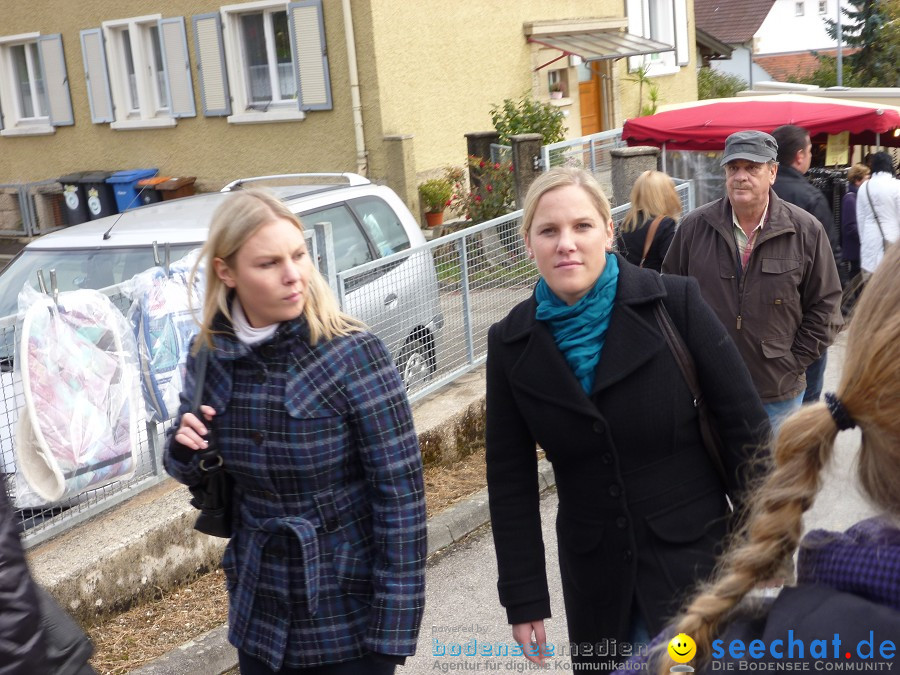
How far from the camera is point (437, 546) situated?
220 inches

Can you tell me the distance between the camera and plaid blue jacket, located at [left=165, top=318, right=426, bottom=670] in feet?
8.54

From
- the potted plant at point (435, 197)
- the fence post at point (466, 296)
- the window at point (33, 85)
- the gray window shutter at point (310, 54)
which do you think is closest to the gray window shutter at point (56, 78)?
the window at point (33, 85)

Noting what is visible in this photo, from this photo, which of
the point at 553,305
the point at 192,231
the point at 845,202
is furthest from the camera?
the point at 845,202

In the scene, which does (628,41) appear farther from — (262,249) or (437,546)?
(262,249)

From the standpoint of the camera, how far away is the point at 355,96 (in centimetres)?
1518

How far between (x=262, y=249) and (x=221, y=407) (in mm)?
416

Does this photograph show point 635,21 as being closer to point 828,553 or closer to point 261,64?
point 261,64

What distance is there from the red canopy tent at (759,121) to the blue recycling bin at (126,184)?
855 cm

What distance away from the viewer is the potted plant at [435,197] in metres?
15.4

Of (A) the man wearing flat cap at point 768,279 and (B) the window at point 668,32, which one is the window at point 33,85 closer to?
(B) the window at point 668,32

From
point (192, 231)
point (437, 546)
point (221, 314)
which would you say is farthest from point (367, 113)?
point (221, 314)

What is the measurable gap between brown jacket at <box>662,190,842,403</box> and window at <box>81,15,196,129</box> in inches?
545

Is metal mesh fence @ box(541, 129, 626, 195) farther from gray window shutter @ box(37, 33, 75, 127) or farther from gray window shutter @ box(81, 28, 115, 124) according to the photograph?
gray window shutter @ box(37, 33, 75, 127)

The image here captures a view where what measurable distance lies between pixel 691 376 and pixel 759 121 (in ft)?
31.6
